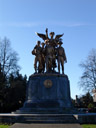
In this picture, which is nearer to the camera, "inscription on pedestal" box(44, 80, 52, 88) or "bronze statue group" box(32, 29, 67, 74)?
"inscription on pedestal" box(44, 80, 52, 88)

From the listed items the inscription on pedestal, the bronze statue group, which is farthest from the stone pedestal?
the bronze statue group

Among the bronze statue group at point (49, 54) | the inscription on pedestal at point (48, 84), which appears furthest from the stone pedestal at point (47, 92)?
the bronze statue group at point (49, 54)

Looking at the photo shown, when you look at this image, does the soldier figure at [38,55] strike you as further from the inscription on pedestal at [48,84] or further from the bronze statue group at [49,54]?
the inscription on pedestal at [48,84]

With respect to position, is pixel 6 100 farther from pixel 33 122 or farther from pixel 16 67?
pixel 33 122

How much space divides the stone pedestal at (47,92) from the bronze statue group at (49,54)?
139 cm

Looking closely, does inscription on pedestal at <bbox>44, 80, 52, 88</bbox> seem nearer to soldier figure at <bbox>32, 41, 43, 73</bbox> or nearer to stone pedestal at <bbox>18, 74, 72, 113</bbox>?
stone pedestal at <bbox>18, 74, 72, 113</bbox>

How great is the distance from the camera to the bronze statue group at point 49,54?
18.1 meters

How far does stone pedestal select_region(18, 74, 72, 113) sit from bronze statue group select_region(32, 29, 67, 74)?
54.6 inches

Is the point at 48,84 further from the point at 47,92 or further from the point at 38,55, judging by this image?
the point at 38,55

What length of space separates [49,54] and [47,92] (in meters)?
3.66

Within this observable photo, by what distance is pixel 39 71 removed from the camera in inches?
732

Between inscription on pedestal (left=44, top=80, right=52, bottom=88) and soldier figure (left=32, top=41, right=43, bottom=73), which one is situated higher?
soldier figure (left=32, top=41, right=43, bottom=73)

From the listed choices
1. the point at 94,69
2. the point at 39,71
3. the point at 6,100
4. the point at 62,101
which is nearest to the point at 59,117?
the point at 62,101

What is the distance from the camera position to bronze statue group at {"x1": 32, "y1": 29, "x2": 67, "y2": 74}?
1811 cm
